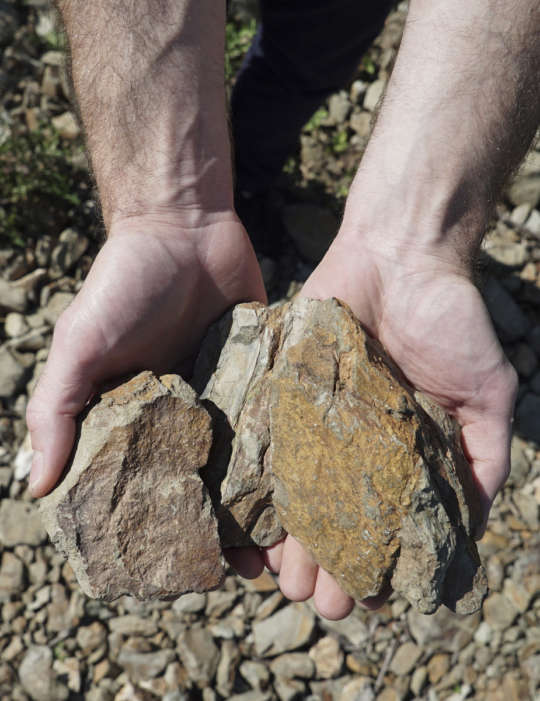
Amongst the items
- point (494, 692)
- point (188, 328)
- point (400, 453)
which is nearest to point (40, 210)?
point (188, 328)

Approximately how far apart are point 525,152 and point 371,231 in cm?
69

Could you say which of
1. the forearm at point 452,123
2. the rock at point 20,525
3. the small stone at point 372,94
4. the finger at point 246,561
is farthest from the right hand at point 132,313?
the small stone at point 372,94

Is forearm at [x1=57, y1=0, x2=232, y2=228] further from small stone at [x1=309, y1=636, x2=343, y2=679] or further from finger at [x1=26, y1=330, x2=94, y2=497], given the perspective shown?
small stone at [x1=309, y1=636, x2=343, y2=679]

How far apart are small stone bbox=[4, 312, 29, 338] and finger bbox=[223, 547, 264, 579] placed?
6.65ft

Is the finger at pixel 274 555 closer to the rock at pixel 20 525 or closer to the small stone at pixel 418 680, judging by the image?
the small stone at pixel 418 680

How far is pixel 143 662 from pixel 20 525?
939 millimetres

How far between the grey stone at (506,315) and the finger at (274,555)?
201cm

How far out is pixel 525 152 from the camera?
2695 mm

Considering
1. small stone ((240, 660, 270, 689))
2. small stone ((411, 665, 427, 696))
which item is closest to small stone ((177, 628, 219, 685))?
small stone ((240, 660, 270, 689))

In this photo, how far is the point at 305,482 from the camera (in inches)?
92.0

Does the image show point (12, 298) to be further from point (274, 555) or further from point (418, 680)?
point (418, 680)

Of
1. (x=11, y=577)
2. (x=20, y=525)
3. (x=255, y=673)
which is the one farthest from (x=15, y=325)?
(x=255, y=673)

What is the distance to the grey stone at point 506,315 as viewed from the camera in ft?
12.8

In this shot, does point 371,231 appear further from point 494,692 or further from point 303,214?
point 494,692
